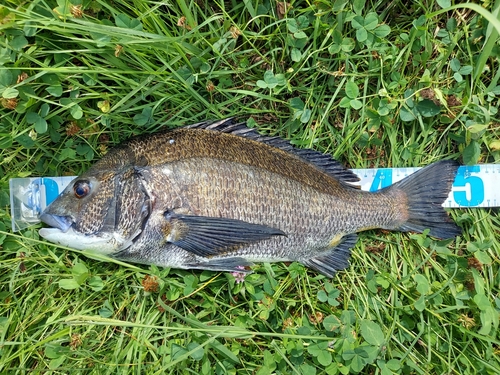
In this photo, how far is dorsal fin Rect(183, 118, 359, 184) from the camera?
249cm

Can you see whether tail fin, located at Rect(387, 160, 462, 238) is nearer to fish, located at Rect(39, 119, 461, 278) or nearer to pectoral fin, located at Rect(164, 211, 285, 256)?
fish, located at Rect(39, 119, 461, 278)

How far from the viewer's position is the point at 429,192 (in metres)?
2.61

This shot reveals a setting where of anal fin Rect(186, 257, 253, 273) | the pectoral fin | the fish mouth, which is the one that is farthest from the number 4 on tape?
the fish mouth

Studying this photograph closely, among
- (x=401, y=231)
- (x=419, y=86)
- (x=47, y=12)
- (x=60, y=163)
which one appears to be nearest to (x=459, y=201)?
(x=401, y=231)

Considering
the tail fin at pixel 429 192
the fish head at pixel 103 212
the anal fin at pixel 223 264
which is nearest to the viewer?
the fish head at pixel 103 212

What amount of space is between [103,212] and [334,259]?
1571mm

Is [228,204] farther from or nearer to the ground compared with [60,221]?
farther from the ground

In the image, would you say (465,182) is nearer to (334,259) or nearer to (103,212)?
(334,259)

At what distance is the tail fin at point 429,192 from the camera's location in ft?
8.54

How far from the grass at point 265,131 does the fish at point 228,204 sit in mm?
172

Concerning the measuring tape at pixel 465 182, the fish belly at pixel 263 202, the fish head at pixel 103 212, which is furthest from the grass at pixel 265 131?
the fish head at pixel 103 212

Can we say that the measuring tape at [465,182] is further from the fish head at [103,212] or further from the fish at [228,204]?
the fish head at [103,212]

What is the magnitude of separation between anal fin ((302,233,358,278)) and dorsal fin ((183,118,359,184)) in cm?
43

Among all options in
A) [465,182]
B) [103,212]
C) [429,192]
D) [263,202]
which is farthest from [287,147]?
[465,182]
